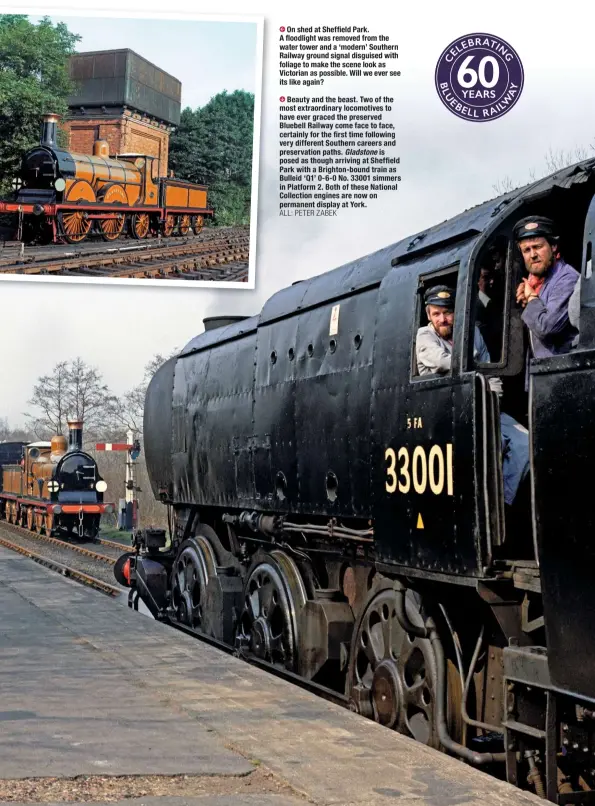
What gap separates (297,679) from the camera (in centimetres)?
932

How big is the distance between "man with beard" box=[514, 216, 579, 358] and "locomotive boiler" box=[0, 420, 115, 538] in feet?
90.3

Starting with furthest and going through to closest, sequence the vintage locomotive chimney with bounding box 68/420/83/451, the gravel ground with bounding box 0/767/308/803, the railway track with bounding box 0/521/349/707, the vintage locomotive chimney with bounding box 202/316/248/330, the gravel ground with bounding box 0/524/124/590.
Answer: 1. the vintage locomotive chimney with bounding box 68/420/83/451
2. the gravel ground with bounding box 0/524/124/590
3. the vintage locomotive chimney with bounding box 202/316/248/330
4. the railway track with bounding box 0/521/349/707
5. the gravel ground with bounding box 0/767/308/803

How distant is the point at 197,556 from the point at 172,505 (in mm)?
1522

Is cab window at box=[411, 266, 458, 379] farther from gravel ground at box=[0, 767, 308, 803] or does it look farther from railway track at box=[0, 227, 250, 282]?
railway track at box=[0, 227, 250, 282]

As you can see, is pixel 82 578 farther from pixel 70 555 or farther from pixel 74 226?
pixel 74 226

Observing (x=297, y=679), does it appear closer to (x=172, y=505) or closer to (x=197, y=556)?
(x=197, y=556)

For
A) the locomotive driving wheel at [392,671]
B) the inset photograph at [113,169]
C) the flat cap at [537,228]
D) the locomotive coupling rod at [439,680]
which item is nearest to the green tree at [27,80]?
the inset photograph at [113,169]

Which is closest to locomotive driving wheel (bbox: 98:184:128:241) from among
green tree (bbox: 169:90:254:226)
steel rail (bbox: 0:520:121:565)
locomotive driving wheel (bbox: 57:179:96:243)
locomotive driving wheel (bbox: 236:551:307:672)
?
locomotive driving wheel (bbox: 57:179:96:243)

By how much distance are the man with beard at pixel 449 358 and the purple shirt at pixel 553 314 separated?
1.16 ft

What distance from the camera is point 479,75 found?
17.0m

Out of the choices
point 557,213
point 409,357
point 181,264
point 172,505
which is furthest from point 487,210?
point 181,264

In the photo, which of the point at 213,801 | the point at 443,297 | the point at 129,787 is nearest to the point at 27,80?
the point at 443,297

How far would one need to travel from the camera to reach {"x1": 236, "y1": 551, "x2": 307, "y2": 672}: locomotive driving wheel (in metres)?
9.51

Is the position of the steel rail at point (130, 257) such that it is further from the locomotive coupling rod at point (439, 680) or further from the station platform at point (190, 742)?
the locomotive coupling rod at point (439, 680)
